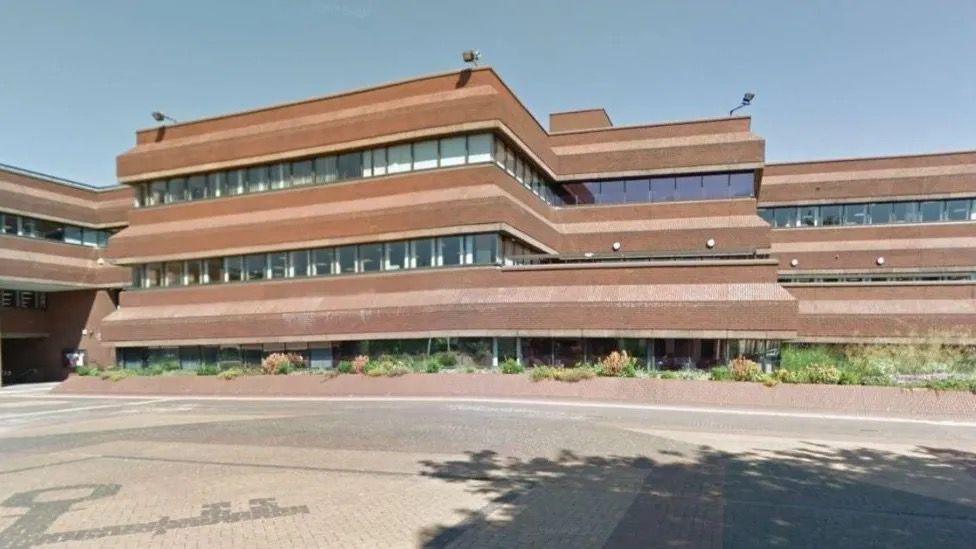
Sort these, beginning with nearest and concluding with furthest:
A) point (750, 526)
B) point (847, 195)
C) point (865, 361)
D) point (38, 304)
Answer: point (750, 526)
point (865, 361)
point (847, 195)
point (38, 304)

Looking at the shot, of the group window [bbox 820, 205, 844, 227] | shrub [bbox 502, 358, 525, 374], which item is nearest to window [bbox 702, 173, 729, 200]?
window [bbox 820, 205, 844, 227]

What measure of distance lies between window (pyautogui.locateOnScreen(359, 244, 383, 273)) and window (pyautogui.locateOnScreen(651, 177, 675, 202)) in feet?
47.0

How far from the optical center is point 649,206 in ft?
97.1

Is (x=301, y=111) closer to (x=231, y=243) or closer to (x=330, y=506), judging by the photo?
(x=231, y=243)

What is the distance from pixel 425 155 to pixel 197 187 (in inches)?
526

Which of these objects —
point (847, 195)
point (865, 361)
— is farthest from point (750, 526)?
point (847, 195)

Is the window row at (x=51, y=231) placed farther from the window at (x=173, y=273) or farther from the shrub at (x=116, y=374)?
the shrub at (x=116, y=374)

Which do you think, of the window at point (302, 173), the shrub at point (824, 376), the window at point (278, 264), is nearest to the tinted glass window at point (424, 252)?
the window at point (302, 173)

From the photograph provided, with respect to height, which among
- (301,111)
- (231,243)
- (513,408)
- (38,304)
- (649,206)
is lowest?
(513,408)

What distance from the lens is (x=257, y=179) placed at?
28453 millimetres

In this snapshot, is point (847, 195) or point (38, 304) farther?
point (38, 304)

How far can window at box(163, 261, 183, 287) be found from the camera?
2981 cm

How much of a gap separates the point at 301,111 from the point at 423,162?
7.26m

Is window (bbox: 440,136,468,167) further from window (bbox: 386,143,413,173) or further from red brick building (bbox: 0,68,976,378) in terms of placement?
window (bbox: 386,143,413,173)
